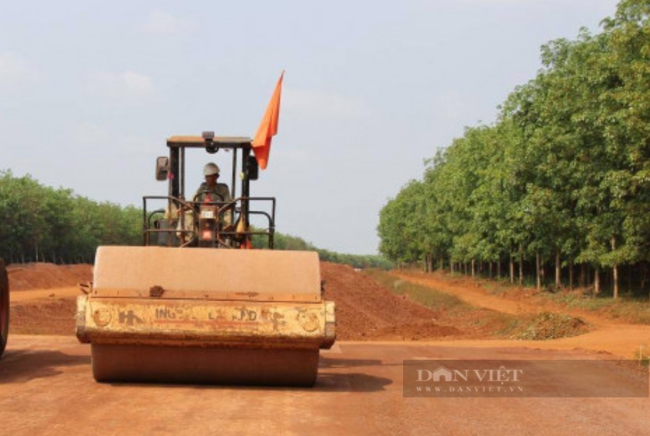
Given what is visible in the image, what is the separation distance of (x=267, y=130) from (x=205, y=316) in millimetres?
3269

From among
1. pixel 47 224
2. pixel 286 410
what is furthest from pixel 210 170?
pixel 47 224

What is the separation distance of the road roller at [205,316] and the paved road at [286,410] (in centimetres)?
22

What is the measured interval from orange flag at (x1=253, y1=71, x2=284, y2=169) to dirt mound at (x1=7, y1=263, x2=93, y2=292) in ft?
125

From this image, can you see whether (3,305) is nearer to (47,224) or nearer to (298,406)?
(298,406)

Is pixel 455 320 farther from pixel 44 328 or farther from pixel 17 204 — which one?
pixel 17 204

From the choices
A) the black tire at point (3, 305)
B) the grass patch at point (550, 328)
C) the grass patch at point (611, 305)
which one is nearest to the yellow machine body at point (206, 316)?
the black tire at point (3, 305)

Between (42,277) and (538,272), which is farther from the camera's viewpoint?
(42,277)

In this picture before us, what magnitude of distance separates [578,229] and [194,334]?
26.9 metres

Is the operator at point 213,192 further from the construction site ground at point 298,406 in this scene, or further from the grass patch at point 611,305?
the grass patch at point 611,305

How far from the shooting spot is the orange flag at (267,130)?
11.8m

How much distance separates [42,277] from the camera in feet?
174

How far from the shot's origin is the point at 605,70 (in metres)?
29.7

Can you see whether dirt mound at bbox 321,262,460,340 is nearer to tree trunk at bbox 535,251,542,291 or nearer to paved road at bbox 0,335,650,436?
tree trunk at bbox 535,251,542,291

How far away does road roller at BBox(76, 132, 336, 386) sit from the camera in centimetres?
937
